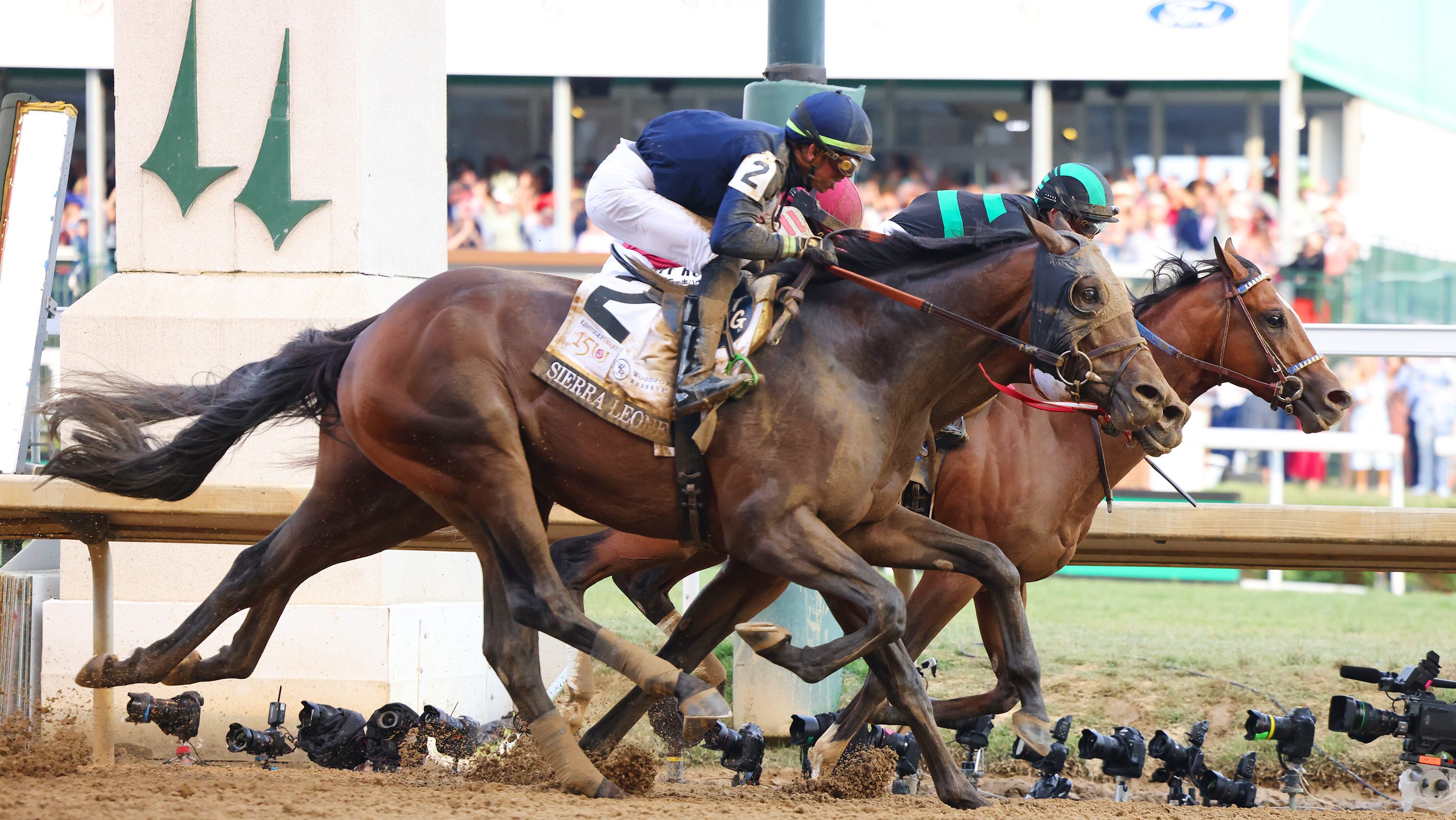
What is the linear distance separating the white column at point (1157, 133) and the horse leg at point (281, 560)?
14.9 meters

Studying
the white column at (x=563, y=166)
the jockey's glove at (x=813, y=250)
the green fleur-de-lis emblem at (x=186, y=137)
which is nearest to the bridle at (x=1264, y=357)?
the jockey's glove at (x=813, y=250)

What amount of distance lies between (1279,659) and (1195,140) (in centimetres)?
1274

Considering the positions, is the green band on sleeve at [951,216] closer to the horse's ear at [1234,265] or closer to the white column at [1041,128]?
the horse's ear at [1234,265]

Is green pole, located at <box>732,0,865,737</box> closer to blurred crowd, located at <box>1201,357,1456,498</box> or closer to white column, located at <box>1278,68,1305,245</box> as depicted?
blurred crowd, located at <box>1201,357,1456,498</box>

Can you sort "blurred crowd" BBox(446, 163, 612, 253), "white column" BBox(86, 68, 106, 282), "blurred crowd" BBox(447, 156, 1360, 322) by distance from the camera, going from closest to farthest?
1. "blurred crowd" BBox(447, 156, 1360, 322)
2. "white column" BBox(86, 68, 106, 282)
3. "blurred crowd" BBox(446, 163, 612, 253)

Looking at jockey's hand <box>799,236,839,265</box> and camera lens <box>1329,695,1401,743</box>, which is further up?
jockey's hand <box>799,236,839,265</box>

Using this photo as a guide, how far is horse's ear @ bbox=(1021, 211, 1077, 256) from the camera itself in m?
4.27

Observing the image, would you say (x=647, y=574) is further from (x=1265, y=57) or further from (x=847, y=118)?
(x=1265, y=57)

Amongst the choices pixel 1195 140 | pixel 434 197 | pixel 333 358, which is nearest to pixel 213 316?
pixel 434 197

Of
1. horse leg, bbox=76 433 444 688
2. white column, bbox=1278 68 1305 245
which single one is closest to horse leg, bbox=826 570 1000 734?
horse leg, bbox=76 433 444 688

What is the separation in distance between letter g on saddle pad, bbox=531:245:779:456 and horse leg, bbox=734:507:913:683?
1.23 ft

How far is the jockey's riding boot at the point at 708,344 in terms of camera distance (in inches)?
165

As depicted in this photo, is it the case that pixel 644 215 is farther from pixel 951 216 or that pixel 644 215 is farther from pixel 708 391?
pixel 951 216

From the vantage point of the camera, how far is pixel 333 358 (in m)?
4.83
